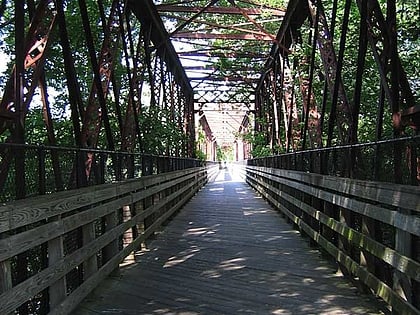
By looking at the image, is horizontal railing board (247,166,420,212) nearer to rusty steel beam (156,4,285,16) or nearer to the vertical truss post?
the vertical truss post

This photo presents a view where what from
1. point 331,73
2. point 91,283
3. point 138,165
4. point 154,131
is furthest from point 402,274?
point 154,131

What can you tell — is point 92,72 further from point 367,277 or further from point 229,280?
point 367,277

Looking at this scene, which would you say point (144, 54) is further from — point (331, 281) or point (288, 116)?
point (331, 281)

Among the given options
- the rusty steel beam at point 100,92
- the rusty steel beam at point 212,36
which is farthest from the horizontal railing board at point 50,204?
the rusty steel beam at point 212,36

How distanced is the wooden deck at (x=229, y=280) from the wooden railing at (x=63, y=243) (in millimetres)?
276

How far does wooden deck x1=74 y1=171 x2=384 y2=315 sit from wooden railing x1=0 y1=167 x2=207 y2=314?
10.9 inches

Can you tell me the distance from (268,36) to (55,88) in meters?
6.97

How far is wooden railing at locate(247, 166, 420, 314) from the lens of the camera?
10.8 feet

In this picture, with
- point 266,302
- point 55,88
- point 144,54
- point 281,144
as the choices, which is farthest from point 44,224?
point 281,144

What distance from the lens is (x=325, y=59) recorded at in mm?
8477

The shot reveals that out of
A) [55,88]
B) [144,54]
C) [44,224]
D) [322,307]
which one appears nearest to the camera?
[44,224]

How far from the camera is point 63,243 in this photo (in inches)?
165

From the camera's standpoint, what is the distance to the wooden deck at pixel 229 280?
4.34 m

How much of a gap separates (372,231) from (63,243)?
2.52m
